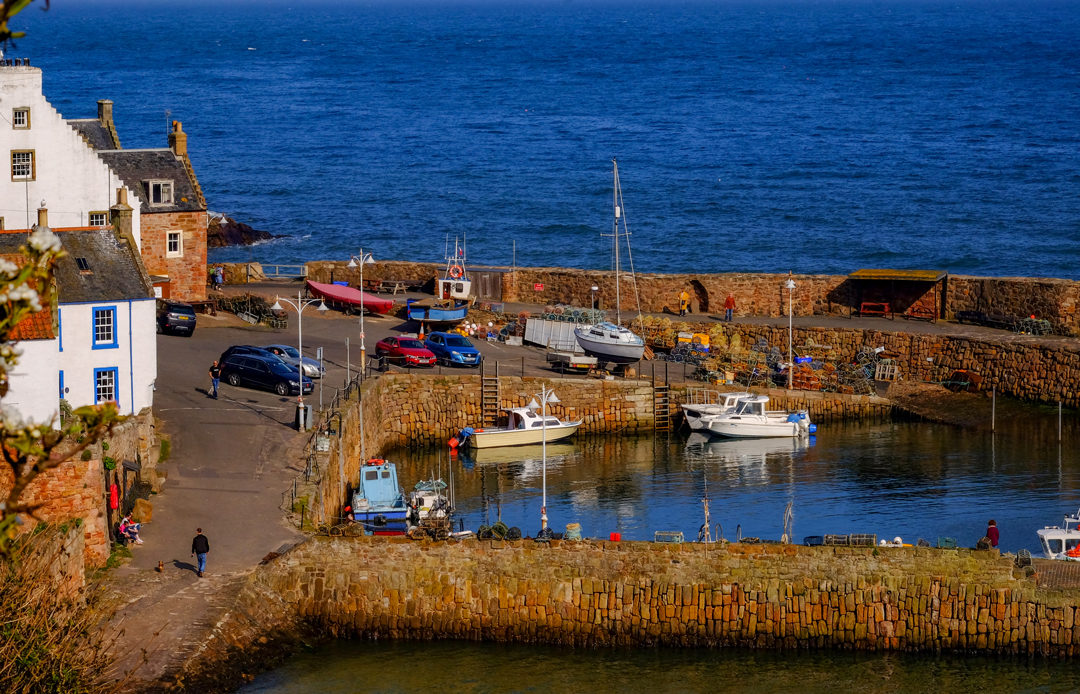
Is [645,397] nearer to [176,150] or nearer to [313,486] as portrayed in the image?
[313,486]

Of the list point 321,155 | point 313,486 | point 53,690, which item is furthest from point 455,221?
point 53,690

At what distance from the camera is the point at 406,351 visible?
2501 inches

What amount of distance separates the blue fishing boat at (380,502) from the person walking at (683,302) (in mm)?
22009

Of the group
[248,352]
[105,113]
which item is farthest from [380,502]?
[105,113]

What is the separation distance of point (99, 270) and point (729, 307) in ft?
98.9

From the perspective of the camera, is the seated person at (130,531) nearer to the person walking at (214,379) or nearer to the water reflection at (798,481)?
the water reflection at (798,481)

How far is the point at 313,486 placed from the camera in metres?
46.6

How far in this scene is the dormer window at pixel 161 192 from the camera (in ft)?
225

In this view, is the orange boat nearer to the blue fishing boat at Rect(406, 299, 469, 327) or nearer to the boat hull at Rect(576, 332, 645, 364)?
the blue fishing boat at Rect(406, 299, 469, 327)

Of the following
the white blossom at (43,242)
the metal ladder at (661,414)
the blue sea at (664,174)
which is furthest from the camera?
the blue sea at (664,174)

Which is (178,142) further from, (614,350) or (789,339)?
(789,339)

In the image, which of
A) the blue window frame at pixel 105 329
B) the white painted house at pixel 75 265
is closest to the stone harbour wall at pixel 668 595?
the white painted house at pixel 75 265

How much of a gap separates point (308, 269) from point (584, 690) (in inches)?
1539

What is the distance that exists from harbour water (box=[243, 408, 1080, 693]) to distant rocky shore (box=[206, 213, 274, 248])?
45.2 metres
